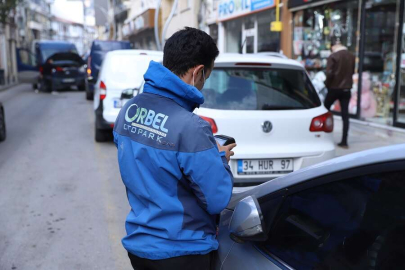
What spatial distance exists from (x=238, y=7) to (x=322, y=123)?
12.9m

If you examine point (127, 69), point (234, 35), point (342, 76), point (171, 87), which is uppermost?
point (234, 35)

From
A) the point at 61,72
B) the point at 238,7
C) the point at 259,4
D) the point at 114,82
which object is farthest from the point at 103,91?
the point at 61,72

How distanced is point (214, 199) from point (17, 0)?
29.0m

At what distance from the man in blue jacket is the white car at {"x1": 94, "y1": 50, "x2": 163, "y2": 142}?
6870 mm

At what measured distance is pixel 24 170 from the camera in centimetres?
710

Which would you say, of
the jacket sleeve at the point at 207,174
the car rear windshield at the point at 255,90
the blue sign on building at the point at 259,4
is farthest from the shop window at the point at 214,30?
the jacket sleeve at the point at 207,174

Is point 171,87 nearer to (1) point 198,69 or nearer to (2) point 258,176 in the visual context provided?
(1) point 198,69

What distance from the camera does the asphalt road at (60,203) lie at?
13.0 ft

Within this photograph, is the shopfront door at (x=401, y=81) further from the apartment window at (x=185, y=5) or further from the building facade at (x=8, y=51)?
the building facade at (x=8, y=51)

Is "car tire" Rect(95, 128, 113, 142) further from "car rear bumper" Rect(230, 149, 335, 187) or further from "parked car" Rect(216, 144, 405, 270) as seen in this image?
"parked car" Rect(216, 144, 405, 270)

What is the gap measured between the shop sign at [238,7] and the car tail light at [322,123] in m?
9.91

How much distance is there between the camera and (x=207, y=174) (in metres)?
1.72

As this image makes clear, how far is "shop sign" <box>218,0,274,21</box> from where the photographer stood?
14.9m

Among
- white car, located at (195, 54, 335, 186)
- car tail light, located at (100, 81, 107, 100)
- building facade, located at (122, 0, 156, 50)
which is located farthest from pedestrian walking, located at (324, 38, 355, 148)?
building facade, located at (122, 0, 156, 50)
